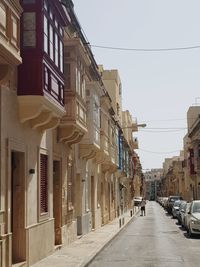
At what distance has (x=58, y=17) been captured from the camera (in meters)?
15.5

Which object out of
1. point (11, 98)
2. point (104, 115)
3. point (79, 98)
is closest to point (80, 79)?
point (79, 98)

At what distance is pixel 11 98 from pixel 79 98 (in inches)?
271

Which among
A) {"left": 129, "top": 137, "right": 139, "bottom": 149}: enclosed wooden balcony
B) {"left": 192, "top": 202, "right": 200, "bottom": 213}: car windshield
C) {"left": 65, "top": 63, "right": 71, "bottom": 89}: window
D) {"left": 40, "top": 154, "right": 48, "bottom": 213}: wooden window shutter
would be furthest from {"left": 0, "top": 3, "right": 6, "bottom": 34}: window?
{"left": 129, "top": 137, "right": 139, "bottom": 149}: enclosed wooden balcony

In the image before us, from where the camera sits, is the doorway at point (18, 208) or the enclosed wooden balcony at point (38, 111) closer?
the enclosed wooden balcony at point (38, 111)

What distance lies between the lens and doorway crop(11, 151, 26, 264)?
13.1 metres

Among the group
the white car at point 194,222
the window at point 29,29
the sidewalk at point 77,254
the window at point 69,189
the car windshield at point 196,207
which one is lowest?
the sidewalk at point 77,254

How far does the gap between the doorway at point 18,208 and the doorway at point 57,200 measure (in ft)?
15.9

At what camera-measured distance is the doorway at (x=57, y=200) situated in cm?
1811

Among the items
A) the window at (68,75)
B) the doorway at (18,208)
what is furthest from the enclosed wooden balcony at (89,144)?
the doorway at (18,208)

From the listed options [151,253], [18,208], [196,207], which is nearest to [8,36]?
[18,208]

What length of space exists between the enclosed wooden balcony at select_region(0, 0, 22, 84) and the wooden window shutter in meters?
5.16

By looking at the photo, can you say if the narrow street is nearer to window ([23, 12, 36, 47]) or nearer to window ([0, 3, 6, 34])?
window ([23, 12, 36, 47])

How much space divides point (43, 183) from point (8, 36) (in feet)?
20.2

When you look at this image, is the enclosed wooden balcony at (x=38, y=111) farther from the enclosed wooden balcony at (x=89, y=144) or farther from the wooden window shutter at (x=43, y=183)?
the enclosed wooden balcony at (x=89, y=144)
